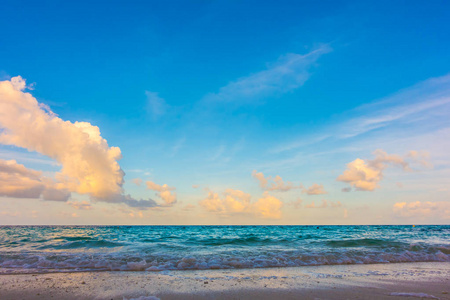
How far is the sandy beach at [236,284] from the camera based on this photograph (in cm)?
775

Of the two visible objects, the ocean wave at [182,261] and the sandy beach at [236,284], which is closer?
the sandy beach at [236,284]

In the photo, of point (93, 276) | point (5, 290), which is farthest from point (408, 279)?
point (5, 290)

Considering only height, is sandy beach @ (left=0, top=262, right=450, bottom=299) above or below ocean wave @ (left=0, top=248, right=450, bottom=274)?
above

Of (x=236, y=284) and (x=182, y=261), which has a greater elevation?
(x=236, y=284)

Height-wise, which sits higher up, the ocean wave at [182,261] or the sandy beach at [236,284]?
the sandy beach at [236,284]

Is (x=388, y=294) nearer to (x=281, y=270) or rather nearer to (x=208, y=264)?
(x=281, y=270)

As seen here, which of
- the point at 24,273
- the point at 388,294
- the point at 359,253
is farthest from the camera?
the point at 359,253

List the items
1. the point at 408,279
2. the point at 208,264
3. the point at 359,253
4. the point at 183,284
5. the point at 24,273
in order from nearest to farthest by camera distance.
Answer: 1. the point at 183,284
2. the point at 408,279
3. the point at 24,273
4. the point at 208,264
5. the point at 359,253

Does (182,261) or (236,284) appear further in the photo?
(182,261)

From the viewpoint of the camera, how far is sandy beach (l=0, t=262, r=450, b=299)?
A: 7.75 m

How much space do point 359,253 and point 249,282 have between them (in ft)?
34.7

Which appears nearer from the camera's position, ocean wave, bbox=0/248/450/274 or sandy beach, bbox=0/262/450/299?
sandy beach, bbox=0/262/450/299

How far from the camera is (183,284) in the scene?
29.9ft

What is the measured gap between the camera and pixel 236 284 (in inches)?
357
